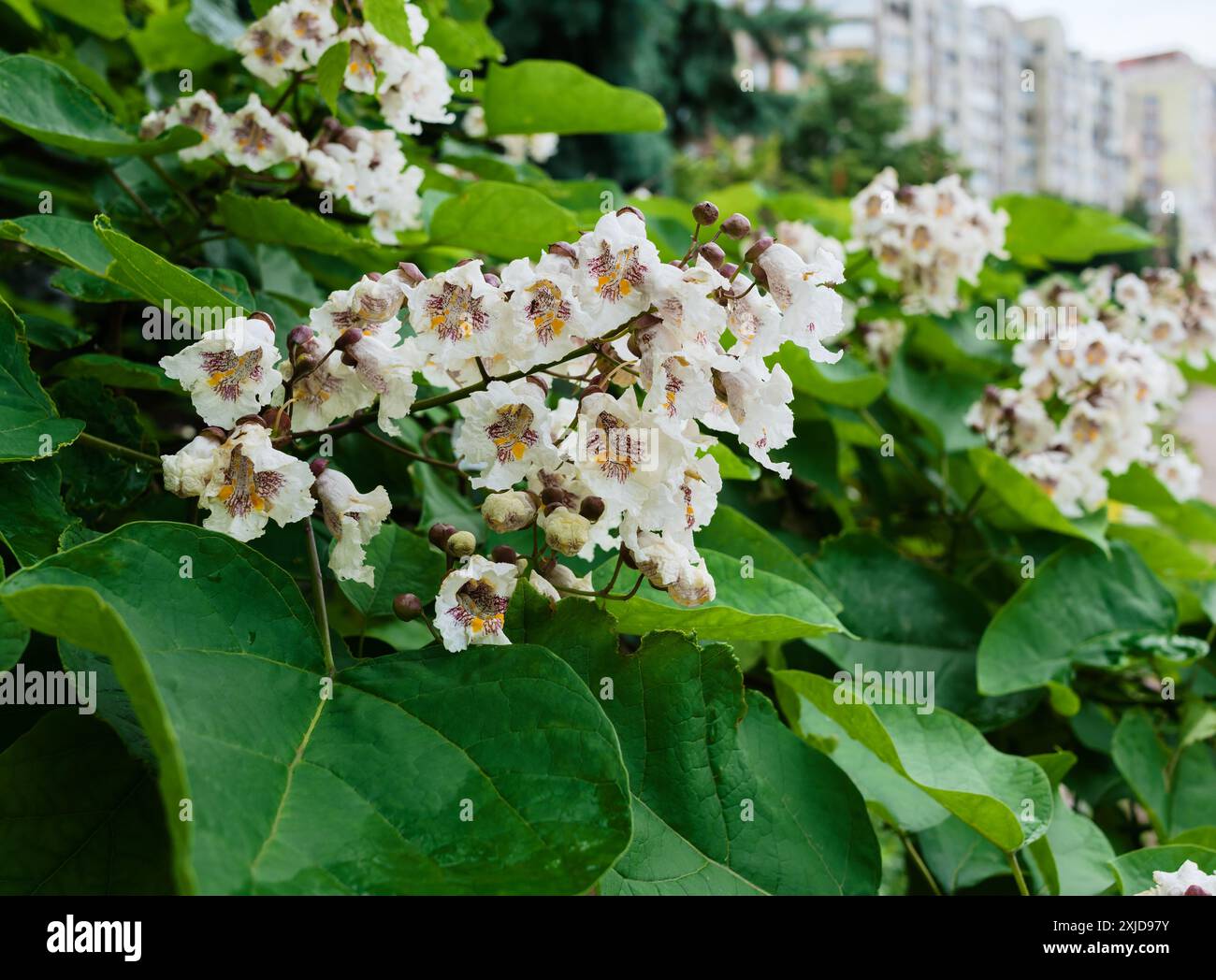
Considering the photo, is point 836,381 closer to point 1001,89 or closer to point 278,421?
point 278,421

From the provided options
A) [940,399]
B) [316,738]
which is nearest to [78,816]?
[316,738]

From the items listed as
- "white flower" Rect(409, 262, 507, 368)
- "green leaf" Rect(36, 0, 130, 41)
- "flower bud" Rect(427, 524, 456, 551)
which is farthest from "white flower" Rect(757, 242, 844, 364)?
"green leaf" Rect(36, 0, 130, 41)

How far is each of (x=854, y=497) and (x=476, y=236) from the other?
1.09 m

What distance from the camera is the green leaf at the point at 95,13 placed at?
143 centimetres

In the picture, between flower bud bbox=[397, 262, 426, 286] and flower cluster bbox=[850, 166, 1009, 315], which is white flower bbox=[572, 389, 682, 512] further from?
flower cluster bbox=[850, 166, 1009, 315]

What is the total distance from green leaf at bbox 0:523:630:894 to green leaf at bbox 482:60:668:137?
106 centimetres

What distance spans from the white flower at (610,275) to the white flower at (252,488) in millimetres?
255

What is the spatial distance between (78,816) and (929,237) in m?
1.67

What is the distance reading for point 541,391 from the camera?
2.63 feet

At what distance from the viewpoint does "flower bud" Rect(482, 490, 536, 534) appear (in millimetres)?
816

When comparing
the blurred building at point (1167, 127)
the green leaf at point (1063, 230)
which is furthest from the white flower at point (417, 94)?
the blurred building at point (1167, 127)

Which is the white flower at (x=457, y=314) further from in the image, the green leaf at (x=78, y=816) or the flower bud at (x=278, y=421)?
the green leaf at (x=78, y=816)
